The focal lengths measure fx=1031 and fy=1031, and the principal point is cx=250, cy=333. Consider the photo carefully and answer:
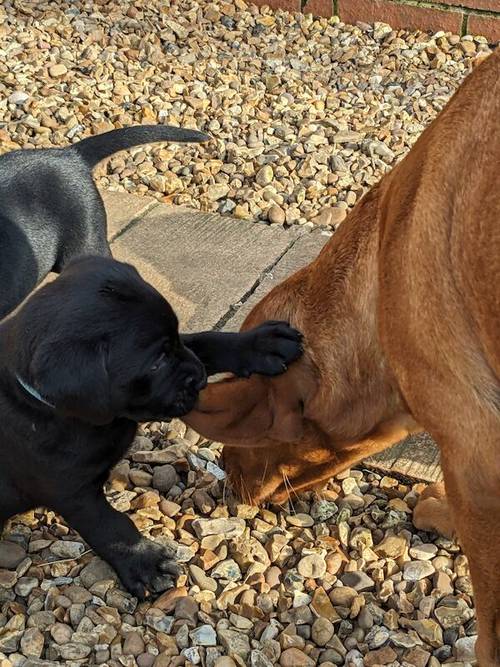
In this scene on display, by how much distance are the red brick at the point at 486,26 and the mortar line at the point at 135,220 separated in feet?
9.18

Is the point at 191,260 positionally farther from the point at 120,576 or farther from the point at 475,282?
the point at 475,282

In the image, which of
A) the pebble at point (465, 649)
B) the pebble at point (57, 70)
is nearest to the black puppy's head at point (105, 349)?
the pebble at point (465, 649)

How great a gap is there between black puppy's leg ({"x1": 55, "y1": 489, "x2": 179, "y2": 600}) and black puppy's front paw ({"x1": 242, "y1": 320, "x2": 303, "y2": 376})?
0.62 m

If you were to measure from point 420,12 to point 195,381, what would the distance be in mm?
4714

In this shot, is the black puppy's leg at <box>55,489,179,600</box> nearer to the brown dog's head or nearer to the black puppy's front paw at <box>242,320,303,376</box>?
the brown dog's head

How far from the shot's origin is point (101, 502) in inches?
123

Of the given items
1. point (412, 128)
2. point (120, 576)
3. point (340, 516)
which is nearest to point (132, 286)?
point (120, 576)

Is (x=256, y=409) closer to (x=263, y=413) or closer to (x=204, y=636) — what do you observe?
(x=263, y=413)

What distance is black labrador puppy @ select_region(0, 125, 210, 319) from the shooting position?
409cm

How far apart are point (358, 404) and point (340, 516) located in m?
0.66

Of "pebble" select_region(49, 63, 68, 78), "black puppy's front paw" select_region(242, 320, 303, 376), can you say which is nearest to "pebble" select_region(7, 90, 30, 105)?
"pebble" select_region(49, 63, 68, 78)

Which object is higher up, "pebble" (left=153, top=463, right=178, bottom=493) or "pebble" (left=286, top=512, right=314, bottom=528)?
"pebble" (left=286, top=512, right=314, bottom=528)

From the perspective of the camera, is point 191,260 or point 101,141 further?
point 191,260

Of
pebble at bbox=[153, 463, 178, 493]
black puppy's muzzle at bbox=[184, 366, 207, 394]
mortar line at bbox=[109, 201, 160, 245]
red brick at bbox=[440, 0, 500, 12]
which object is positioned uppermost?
black puppy's muzzle at bbox=[184, 366, 207, 394]
